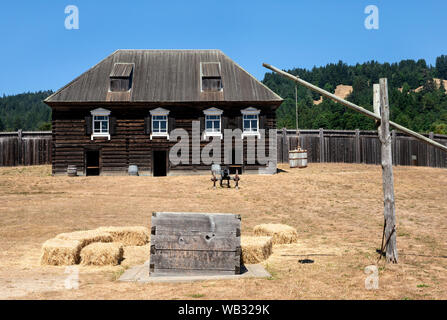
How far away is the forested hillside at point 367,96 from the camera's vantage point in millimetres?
70000

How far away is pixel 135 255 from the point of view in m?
10.2

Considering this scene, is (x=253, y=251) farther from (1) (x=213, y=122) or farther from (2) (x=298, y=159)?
(1) (x=213, y=122)

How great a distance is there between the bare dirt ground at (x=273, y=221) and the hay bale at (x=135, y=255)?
0.79 m

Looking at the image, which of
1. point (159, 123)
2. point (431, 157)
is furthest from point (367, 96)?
point (159, 123)

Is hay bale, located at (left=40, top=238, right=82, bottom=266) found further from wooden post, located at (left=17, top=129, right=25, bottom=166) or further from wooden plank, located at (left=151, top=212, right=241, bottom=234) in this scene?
wooden post, located at (left=17, top=129, right=25, bottom=166)

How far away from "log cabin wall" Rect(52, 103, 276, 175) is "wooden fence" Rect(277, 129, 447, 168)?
7150 mm

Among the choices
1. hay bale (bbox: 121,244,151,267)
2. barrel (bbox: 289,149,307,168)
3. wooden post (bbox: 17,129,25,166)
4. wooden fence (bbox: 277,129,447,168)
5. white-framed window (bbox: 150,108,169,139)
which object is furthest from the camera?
wooden post (bbox: 17,129,25,166)

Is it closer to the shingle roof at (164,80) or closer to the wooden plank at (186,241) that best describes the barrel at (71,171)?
the shingle roof at (164,80)

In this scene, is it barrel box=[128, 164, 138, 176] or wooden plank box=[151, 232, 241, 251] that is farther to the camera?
barrel box=[128, 164, 138, 176]

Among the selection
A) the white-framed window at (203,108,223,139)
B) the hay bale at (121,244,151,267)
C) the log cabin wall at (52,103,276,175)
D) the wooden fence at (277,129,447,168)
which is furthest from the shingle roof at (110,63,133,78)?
the hay bale at (121,244,151,267)

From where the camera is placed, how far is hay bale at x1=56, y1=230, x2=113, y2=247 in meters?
9.83

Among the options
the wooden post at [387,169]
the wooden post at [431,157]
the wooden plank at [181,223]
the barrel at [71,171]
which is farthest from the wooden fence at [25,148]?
the wooden post at [387,169]
